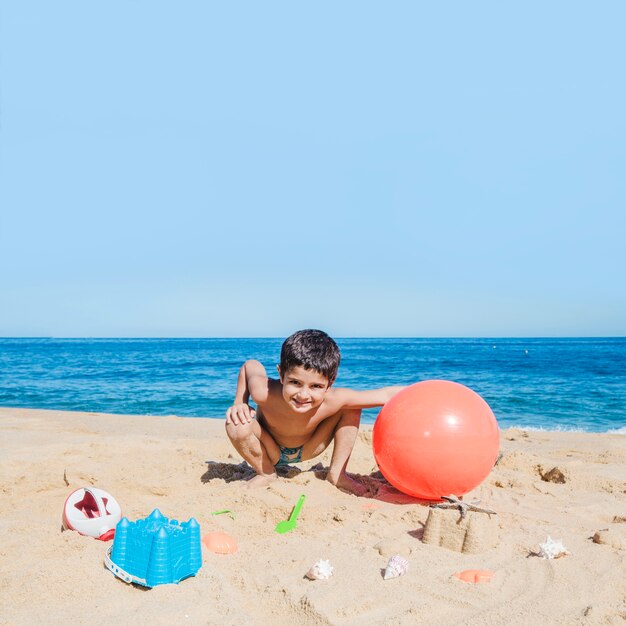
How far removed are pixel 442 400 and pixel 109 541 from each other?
7.40ft

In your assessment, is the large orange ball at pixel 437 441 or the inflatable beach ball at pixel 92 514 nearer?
the inflatable beach ball at pixel 92 514

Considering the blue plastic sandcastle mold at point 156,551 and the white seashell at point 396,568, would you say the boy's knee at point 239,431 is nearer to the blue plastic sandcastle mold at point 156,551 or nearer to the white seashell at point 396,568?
the blue plastic sandcastle mold at point 156,551

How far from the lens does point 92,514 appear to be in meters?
3.35

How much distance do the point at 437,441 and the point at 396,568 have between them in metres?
1.13

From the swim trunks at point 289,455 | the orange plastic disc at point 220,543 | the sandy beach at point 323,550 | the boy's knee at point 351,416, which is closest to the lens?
the sandy beach at point 323,550

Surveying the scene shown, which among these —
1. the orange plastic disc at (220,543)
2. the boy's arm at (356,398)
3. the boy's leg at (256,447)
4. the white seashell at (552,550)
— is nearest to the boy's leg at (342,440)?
the boy's arm at (356,398)

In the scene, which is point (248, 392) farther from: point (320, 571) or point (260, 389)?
point (320, 571)

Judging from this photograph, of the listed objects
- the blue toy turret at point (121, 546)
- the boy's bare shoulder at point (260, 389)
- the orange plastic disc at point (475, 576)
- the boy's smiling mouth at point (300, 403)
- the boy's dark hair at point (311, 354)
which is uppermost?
the boy's dark hair at point (311, 354)

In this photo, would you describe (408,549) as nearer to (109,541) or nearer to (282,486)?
(282,486)

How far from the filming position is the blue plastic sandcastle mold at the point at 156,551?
2.60 meters

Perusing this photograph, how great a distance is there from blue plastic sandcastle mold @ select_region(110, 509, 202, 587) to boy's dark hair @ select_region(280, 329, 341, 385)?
1.51 meters

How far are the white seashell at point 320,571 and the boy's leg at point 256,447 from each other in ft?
5.18

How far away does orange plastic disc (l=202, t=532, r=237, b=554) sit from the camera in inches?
124

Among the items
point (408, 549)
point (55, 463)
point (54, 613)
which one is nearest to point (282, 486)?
point (408, 549)
